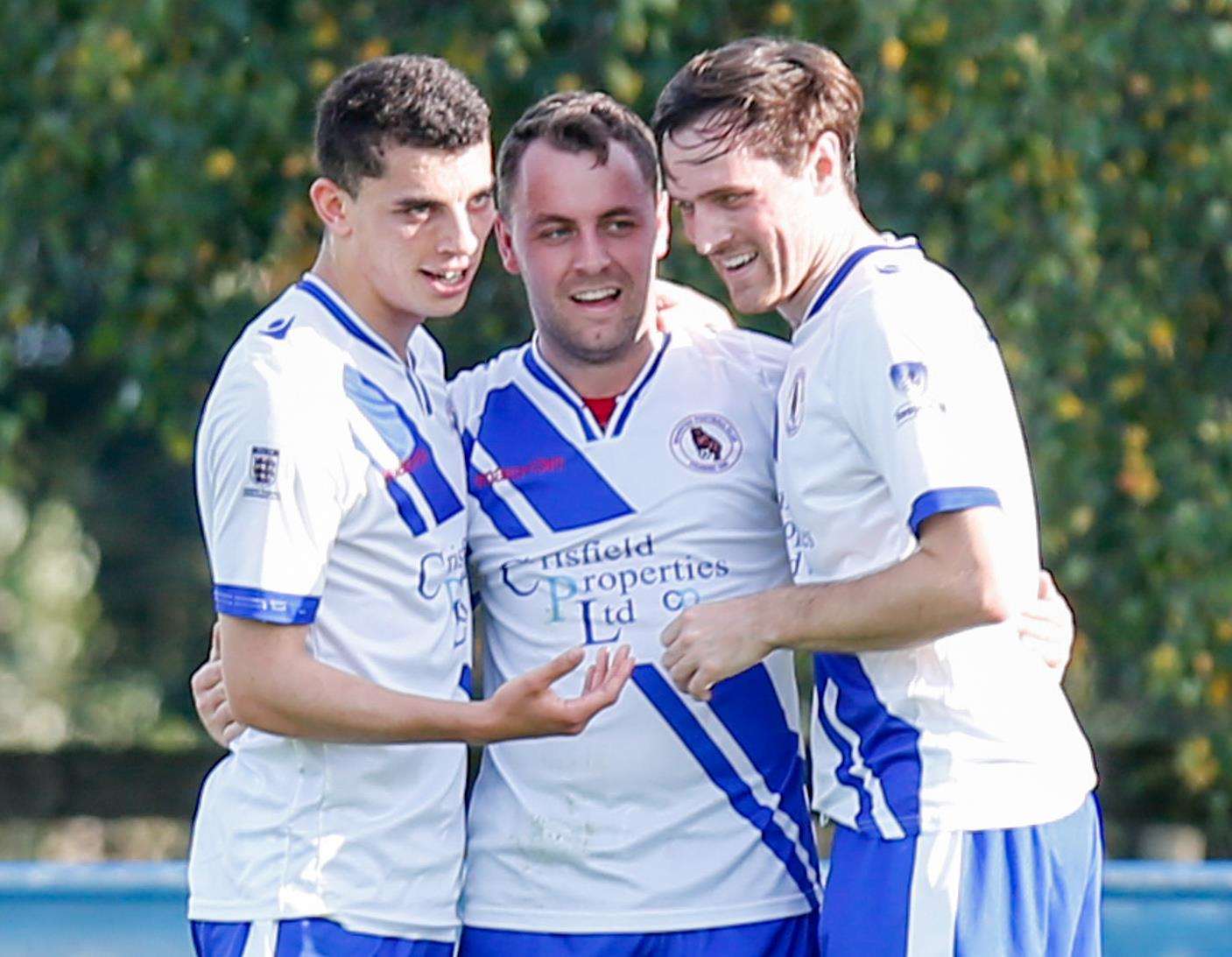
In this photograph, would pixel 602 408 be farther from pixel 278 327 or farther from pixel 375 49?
pixel 375 49

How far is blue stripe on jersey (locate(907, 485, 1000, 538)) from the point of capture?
2.76 meters

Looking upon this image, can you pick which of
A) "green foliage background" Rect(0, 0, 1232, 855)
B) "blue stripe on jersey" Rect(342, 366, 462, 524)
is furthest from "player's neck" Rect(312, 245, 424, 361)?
"green foliage background" Rect(0, 0, 1232, 855)

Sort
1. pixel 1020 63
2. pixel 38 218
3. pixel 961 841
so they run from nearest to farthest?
pixel 961 841
pixel 1020 63
pixel 38 218

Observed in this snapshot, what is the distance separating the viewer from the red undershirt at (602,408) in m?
3.41

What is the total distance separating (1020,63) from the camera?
5.51 metres

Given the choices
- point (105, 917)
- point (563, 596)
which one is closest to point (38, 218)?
point (105, 917)

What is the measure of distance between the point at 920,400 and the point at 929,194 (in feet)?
10.9

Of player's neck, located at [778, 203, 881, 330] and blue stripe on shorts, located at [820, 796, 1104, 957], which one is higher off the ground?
player's neck, located at [778, 203, 881, 330]

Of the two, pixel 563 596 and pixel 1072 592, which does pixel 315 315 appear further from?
pixel 1072 592

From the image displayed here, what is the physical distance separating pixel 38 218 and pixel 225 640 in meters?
3.36

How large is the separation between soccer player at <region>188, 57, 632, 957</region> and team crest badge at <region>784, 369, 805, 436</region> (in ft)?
1.53

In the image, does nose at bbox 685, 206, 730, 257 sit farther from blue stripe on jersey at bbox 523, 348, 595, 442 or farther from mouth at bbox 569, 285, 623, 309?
blue stripe on jersey at bbox 523, 348, 595, 442

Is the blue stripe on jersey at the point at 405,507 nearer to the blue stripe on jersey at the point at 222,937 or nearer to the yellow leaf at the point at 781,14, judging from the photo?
the blue stripe on jersey at the point at 222,937

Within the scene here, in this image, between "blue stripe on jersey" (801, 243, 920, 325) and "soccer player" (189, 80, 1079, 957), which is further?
"soccer player" (189, 80, 1079, 957)
